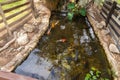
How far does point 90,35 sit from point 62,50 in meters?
1.66

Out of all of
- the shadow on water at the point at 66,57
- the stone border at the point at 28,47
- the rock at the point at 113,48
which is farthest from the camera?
the rock at the point at 113,48

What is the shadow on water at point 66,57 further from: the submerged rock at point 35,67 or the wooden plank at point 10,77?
the wooden plank at point 10,77

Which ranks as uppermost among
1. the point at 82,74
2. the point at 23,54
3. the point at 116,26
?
the point at 116,26

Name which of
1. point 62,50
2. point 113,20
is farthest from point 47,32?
point 113,20

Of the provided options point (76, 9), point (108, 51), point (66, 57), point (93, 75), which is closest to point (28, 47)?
point (66, 57)

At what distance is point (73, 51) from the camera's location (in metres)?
5.08

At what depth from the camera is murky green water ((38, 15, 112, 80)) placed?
419 centimetres

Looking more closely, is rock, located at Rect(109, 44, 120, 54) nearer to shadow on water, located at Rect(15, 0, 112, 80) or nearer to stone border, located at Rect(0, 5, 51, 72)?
shadow on water, located at Rect(15, 0, 112, 80)

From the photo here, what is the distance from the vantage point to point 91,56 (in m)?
4.81

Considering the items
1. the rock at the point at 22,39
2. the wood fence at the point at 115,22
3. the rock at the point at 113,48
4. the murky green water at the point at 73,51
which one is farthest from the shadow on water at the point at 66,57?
the wood fence at the point at 115,22

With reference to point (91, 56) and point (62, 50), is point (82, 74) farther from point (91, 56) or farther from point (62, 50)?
point (62, 50)

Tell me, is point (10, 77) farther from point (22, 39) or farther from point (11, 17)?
point (11, 17)

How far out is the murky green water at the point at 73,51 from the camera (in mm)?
4191

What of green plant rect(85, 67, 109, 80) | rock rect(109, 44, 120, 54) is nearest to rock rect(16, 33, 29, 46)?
green plant rect(85, 67, 109, 80)
